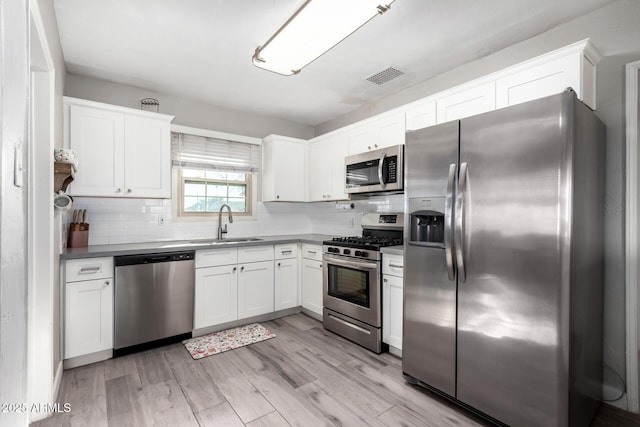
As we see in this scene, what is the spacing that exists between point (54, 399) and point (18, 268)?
1955 mm

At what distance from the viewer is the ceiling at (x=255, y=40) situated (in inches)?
82.7

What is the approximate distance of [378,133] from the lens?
10.7 ft

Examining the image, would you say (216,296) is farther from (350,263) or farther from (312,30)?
(312,30)

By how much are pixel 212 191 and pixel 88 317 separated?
6.06 ft

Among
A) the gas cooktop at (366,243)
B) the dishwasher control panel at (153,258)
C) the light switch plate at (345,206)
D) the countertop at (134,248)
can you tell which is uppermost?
the light switch plate at (345,206)

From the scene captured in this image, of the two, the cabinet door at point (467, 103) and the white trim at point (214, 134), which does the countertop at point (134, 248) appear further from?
the cabinet door at point (467, 103)

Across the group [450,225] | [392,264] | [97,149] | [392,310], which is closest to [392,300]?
[392,310]

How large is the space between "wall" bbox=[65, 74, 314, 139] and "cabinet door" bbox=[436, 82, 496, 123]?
2.47 m

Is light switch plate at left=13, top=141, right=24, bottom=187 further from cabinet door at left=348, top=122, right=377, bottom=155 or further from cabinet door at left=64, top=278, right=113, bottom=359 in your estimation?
cabinet door at left=348, top=122, right=377, bottom=155

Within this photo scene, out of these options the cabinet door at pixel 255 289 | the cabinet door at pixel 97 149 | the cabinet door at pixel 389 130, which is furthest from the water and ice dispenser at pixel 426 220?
the cabinet door at pixel 97 149

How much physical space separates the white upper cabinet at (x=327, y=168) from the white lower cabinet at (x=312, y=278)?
28.2 inches

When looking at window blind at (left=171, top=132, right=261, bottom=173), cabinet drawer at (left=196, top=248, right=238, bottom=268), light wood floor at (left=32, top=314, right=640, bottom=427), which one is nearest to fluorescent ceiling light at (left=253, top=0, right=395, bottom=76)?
window blind at (left=171, top=132, right=261, bottom=173)

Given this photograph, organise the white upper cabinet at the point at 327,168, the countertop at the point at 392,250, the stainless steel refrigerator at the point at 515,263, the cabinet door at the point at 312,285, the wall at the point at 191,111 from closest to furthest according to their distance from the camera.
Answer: the stainless steel refrigerator at the point at 515,263
the countertop at the point at 392,250
the wall at the point at 191,111
the cabinet door at the point at 312,285
the white upper cabinet at the point at 327,168

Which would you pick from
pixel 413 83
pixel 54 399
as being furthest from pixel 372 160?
pixel 54 399
